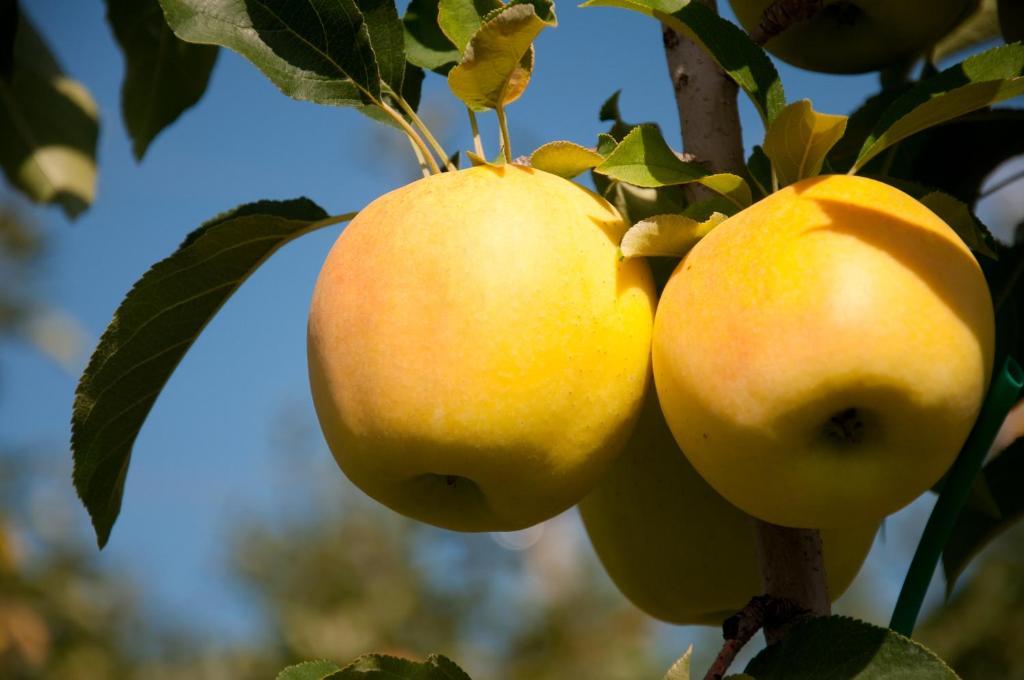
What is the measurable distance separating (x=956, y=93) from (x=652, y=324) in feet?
0.77

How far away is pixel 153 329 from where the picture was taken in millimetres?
888

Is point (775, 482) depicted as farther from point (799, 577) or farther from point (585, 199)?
point (585, 199)

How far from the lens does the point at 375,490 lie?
2.54 feet

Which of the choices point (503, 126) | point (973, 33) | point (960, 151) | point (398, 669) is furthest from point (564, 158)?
point (973, 33)

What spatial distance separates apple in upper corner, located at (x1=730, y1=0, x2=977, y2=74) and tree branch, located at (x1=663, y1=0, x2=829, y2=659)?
13 cm

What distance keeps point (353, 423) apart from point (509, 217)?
0.55 feet

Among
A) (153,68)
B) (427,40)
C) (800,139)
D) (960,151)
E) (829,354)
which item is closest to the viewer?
(829,354)

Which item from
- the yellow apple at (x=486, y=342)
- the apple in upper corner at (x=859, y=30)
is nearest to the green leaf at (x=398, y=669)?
the yellow apple at (x=486, y=342)

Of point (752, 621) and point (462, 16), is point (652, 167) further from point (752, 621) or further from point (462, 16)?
point (752, 621)

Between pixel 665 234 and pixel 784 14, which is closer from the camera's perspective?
pixel 665 234

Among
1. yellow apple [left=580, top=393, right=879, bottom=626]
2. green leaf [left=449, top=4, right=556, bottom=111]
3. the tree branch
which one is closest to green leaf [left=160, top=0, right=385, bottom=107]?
green leaf [left=449, top=4, right=556, bottom=111]

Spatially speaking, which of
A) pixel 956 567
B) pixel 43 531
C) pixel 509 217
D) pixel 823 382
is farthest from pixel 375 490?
pixel 43 531

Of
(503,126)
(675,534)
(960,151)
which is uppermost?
(503,126)

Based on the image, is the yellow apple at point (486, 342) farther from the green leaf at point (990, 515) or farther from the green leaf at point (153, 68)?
the green leaf at point (153, 68)
